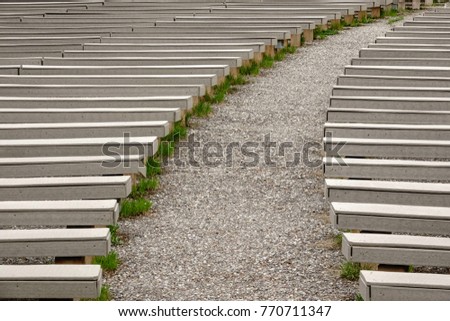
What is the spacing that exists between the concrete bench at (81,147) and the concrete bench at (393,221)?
79.0 inches

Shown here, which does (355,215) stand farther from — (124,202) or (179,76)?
(179,76)

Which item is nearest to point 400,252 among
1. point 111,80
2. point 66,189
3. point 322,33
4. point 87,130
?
point 66,189

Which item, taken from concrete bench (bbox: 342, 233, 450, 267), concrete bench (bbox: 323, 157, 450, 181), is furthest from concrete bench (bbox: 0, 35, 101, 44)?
concrete bench (bbox: 342, 233, 450, 267)

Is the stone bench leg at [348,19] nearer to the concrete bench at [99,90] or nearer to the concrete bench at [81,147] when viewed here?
the concrete bench at [99,90]

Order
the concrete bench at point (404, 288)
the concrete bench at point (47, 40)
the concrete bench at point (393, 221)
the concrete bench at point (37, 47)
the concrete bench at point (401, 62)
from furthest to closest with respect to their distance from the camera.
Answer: the concrete bench at point (47, 40)
the concrete bench at point (37, 47)
the concrete bench at point (401, 62)
the concrete bench at point (393, 221)
the concrete bench at point (404, 288)

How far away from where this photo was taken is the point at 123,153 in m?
7.01

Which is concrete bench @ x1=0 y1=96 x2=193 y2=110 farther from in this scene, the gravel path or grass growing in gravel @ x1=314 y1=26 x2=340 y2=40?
grass growing in gravel @ x1=314 y1=26 x2=340 y2=40

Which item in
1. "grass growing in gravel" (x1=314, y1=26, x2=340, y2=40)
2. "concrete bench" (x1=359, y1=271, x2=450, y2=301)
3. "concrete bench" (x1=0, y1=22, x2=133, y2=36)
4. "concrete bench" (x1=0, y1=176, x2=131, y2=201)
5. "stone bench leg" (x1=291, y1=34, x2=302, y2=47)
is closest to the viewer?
"concrete bench" (x1=359, y1=271, x2=450, y2=301)

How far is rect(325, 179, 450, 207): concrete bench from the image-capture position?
608 cm

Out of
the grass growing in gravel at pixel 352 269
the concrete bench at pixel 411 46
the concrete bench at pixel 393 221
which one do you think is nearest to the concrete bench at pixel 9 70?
the concrete bench at pixel 411 46

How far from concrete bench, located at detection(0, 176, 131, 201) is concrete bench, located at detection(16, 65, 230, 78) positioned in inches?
145

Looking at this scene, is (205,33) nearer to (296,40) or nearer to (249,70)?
(296,40)

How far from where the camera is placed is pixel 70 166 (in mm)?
6758

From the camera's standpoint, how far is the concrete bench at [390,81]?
930 cm
